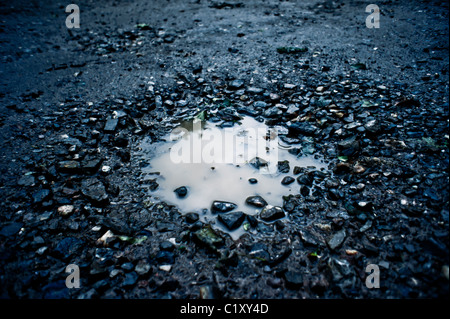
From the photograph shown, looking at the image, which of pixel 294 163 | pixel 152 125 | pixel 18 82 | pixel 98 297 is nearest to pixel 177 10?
pixel 18 82

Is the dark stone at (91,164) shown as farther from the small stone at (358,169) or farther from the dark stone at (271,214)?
the small stone at (358,169)

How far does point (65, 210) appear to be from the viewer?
181cm

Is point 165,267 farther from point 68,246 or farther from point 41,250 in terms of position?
point 41,250

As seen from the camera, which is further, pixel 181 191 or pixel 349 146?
pixel 349 146

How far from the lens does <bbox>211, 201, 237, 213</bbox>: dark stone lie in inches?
72.9

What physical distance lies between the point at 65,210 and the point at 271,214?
4.89 feet

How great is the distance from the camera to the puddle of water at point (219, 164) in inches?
77.1

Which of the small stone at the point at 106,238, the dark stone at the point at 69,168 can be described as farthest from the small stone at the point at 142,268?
the dark stone at the point at 69,168

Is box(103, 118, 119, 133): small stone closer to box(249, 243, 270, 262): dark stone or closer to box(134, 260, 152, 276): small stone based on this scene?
box(134, 260, 152, 276): small stone

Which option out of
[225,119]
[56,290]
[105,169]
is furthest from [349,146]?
[56,290]

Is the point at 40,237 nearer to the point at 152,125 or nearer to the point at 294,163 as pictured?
the point at 152,125
